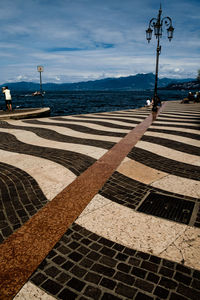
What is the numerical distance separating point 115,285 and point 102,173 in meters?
2.56

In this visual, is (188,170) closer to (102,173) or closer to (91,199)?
(102,173)

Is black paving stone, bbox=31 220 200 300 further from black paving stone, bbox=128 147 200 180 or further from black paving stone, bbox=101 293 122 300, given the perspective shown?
black paving stone, bbox=128 147 200 180

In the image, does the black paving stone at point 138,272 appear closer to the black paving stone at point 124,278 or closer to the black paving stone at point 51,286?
the black paving stone at point 124,278

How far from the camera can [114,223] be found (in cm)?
296

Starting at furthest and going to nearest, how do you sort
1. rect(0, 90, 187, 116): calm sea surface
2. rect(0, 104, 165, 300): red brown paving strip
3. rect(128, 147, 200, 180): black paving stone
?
rect(0, 90, 187, 116): calm sea surface, rect(128, 147, 200, 180): black paving stone, rect(0, 104, 165, 300): red brown paving strip

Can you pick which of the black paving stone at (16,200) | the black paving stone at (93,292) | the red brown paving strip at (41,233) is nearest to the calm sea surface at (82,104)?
the black paving stone at (16,200)

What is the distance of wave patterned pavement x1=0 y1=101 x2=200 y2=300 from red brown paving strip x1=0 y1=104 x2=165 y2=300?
0.03 m

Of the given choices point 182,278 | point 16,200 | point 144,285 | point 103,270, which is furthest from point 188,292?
point 16,200

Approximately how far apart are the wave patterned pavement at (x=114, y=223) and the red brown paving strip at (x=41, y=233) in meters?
0.03

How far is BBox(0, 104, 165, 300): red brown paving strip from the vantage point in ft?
7.06

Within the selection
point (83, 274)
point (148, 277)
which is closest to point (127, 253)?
point (148, 277)

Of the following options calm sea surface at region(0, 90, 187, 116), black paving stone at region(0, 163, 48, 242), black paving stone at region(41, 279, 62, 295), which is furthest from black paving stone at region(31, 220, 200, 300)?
calm sea surface at region(0, 90, 187, 116)

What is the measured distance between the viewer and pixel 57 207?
3.27 meters

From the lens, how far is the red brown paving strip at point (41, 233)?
2152mm
